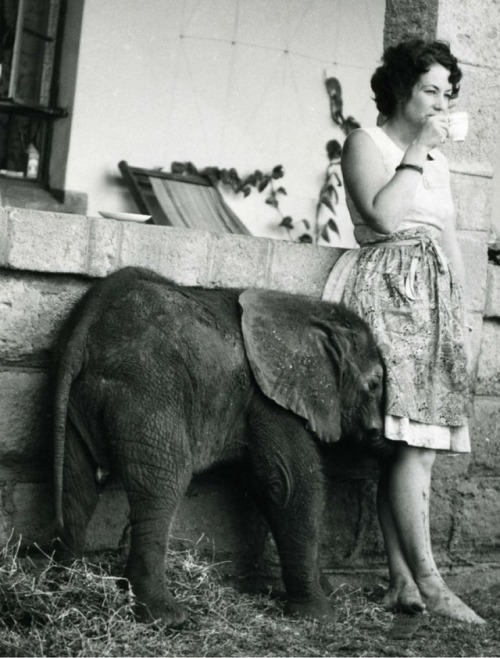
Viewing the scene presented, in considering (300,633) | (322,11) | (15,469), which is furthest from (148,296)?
(322,11)

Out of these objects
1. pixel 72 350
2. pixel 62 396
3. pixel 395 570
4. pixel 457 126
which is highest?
pixel 457 126

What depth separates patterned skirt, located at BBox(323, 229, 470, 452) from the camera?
5.13m

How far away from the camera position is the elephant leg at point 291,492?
4844 mm

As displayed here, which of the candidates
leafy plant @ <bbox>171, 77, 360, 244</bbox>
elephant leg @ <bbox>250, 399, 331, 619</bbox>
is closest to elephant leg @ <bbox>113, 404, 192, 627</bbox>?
elephant leg @ <bbox>250, 399, 331, 619</bbox>

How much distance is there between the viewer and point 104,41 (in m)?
7.99

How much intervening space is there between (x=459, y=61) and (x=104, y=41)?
2861 millimetres

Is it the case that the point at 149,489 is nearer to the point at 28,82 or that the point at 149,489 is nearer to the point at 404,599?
the point at 404,599

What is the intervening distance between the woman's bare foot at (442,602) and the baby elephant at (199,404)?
47cm

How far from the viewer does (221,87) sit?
8.40 meters

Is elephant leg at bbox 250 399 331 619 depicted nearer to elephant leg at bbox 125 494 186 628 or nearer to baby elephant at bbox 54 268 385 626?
baby elephant at bbox 54 268 385 626

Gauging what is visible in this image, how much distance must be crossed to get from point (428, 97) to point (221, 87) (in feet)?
10.8

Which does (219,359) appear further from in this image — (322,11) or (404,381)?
(322,11)

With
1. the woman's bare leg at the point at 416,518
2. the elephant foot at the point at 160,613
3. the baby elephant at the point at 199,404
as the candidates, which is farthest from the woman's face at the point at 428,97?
the elephant foot at the point at 160,613

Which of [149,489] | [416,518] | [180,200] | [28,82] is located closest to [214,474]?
[149,489]
